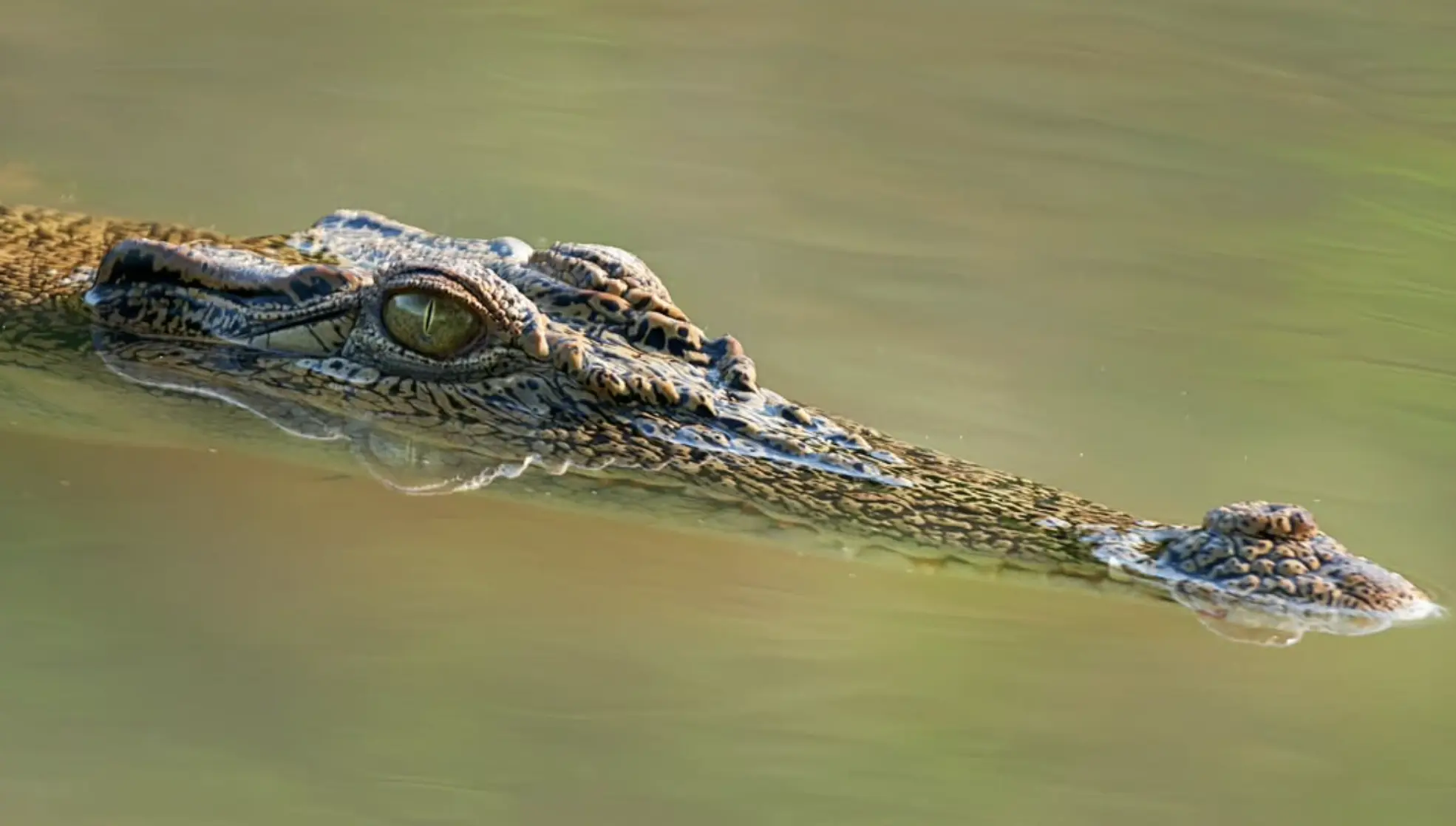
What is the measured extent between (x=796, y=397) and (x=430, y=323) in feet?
4.24

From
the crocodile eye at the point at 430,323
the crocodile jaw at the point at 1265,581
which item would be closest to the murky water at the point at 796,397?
the crocodile jaw at the point at 1265,581

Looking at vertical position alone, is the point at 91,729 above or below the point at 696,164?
below

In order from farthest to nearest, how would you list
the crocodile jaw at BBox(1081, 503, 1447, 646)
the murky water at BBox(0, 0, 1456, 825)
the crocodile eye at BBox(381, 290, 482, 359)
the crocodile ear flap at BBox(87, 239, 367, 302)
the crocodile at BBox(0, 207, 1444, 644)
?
the crocodile ear flap at BBox(87, 239, 367, 302) < the crocodile eye at BBox(381, 290, 482, 359) < the crocodile at BBox(0, 207, 1444, 644) < the crocodile jaw at BBox(1081, 503, 1447, 646) < the murky water at BBox(0, 0, 1456, 825)

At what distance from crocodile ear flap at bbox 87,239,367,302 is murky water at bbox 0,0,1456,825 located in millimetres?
410

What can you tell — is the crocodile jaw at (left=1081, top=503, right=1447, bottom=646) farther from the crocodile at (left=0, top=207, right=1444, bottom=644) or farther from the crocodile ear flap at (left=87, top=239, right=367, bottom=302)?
the crocodile ear flap at (left=87, top=239, right=367, bottom=302)

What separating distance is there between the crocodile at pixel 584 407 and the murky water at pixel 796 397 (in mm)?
128

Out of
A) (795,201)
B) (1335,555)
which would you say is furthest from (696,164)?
(1335,555)

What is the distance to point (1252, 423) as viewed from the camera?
19.1 feet

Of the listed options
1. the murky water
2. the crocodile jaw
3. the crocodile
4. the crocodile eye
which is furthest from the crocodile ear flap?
the crocodile jaw

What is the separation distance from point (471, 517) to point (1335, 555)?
224 centimetres

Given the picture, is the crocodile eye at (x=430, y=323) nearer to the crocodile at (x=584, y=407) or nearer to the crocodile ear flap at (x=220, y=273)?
the crocodile at (x=584, y=407)

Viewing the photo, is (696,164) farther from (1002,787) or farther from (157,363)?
(1002,787)

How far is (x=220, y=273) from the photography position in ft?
17.1

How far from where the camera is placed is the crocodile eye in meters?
4.93
